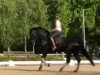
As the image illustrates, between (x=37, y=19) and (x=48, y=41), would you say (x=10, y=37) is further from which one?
(x=48, y=41)

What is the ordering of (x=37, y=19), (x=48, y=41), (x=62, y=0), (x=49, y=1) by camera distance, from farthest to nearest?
1. (x=49, y=1)
2. (x=62, y=0)
3. (x=37, y=19)
4. (x=48, y=41)

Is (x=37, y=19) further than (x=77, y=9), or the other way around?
(x=77, y=9)

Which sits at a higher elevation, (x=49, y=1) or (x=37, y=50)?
(x=49, y=1)

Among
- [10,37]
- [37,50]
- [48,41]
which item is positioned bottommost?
[37,50]

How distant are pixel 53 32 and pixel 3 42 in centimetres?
3210

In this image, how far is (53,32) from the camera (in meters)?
21.0

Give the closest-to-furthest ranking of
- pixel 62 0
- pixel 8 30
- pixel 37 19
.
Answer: pixel 8 30
pixel 37 19
pixel 62 0

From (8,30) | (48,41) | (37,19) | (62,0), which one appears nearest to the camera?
(48,41)

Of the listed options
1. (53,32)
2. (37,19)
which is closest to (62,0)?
(37,19)

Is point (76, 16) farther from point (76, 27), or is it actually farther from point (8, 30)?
point (8, 30)

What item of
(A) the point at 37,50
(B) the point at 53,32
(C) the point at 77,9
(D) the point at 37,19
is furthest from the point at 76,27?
(B) the point at 53,32

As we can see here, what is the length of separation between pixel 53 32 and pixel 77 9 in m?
54.7

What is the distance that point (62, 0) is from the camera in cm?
7150

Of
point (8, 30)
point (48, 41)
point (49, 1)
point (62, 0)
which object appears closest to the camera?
point (48, 41)
